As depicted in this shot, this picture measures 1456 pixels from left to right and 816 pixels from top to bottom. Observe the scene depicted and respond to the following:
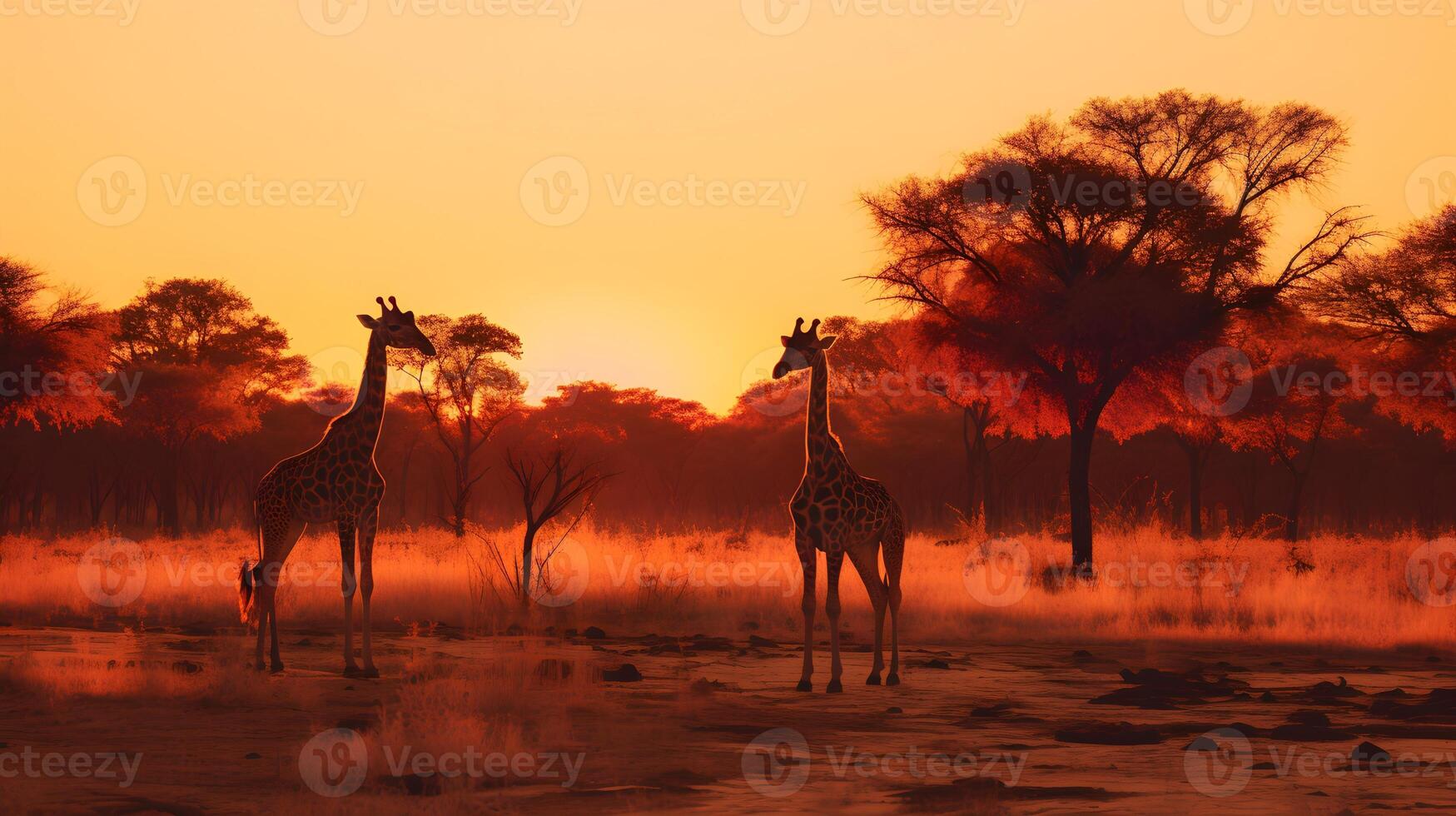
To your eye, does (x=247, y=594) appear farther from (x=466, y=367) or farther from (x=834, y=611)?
(x=466, y=367)

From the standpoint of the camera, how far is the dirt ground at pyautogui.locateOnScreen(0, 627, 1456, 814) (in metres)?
8.85

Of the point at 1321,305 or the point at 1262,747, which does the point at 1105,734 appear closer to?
the point at 1262,747

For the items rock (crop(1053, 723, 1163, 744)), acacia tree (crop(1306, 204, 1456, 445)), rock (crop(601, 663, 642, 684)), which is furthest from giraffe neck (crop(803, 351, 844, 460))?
acacia tree (crop(1306, 204, 1456, 445))

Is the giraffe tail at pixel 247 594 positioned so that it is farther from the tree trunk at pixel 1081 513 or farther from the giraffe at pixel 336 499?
A: the tree trunk at pixel 1081 513

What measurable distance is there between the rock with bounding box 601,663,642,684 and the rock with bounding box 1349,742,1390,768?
6733mm

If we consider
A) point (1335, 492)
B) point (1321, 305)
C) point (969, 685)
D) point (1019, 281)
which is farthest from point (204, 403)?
point (1335, 492)

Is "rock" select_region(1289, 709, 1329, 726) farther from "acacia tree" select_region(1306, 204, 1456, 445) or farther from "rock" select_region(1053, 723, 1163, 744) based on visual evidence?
"acacia tree" select_region(1306, 204, 1456, 445)

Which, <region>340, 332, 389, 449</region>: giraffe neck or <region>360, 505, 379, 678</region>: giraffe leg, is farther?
<region>340, 332, 389, 449</region>: giraffe neck

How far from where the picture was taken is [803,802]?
8750 mm

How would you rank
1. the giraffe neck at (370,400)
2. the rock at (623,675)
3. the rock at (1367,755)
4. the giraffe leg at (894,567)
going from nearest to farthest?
the rock at (1367,755) → the giraffe leg at (894,567) → the rock at (623,675) → the giraffe neck at (370,400)

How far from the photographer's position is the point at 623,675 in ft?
48.4

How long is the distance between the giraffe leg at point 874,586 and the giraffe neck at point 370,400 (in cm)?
490

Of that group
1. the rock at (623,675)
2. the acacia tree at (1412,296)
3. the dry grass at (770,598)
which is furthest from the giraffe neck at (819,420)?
the acacia tree at (1412,296)

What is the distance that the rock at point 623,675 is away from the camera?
14.6 m
